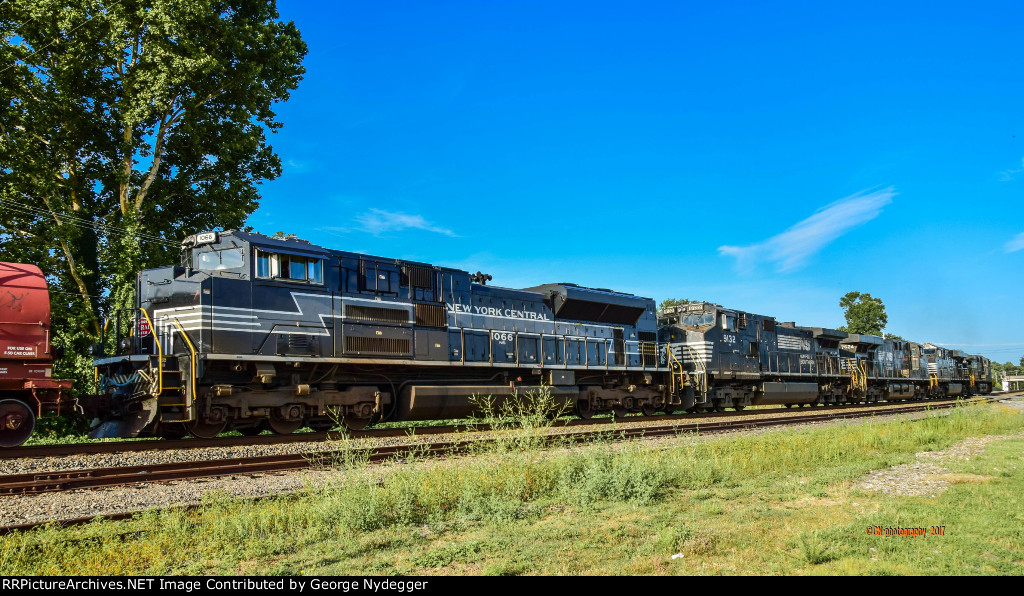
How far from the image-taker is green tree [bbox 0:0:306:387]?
54.2 ft

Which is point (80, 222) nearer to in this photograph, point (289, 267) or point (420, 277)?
point (289, 267)

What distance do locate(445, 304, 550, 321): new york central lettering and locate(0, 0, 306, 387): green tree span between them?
814cm

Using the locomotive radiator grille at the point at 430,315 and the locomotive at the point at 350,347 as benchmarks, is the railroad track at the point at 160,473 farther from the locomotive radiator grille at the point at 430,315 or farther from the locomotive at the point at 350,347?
the locomotive radiator grille at the point at 430,315

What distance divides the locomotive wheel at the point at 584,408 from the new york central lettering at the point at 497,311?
106 inches

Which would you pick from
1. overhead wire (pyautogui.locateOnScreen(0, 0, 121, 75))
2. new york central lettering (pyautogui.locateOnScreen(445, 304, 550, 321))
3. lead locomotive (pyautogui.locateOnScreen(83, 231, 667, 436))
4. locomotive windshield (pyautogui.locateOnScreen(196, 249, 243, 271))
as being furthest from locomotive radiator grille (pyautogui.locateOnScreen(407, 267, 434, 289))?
overhead wire (pyautogui.locateOnScreen(0, 0, 121, 75))

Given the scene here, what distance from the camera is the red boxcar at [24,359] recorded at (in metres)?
10.7

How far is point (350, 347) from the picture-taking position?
13477 millimetres

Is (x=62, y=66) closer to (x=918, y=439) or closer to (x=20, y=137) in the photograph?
(x=20, y=137)

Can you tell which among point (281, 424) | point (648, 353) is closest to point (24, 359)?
point (281, 424)

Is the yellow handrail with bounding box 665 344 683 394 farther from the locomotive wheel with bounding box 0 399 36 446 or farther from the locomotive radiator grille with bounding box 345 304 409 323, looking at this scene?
the locomotive wheel with bounding box 0 399 36 446

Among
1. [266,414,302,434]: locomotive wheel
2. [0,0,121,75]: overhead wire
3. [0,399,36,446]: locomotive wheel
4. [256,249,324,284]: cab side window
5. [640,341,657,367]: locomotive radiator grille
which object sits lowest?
[266,414,302,434]: locomotive wheel

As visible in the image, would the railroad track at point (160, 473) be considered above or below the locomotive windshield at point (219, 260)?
below

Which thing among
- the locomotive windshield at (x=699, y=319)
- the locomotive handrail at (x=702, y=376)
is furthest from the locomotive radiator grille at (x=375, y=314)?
the locomotive windshield at (x=699, y=319)
